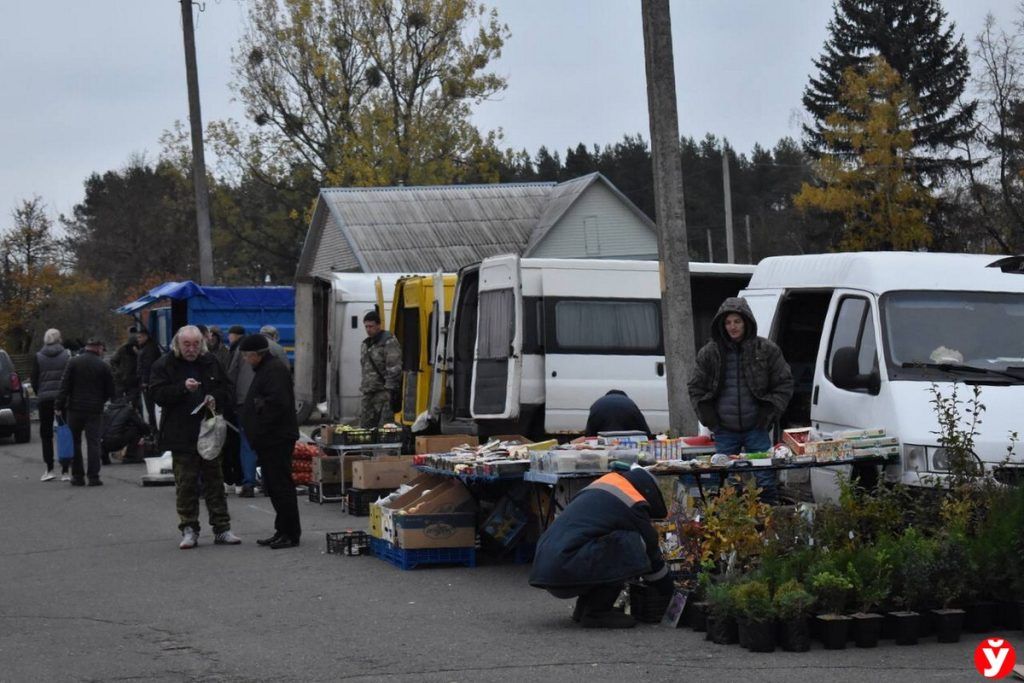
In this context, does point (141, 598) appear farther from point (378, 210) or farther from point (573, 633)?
point (378, 210)

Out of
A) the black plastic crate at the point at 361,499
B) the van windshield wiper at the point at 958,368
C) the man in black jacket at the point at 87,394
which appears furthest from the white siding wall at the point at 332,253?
the van windshield wiper at the point at 958,368

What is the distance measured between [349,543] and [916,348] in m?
4.79

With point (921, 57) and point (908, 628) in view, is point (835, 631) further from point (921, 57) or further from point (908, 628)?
point (921, 57)

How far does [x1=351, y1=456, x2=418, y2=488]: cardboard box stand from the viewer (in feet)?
49.2

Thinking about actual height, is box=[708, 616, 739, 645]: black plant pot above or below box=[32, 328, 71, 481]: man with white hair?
below

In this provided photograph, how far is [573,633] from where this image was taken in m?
8.88

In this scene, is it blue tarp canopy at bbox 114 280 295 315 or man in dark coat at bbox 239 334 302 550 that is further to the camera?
blue tarp canopy at bbox 114 280 295 315

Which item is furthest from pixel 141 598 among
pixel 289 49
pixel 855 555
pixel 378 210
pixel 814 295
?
pixel 289 49

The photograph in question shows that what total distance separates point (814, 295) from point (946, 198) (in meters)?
41.1

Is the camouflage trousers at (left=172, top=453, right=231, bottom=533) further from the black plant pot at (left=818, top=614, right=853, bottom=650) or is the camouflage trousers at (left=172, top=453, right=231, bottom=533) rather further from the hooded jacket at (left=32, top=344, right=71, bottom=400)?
the hooded jacket at (left=32, top=344, right=71, bottom=400)

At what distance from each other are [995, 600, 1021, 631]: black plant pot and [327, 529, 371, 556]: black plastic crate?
18.8 feet

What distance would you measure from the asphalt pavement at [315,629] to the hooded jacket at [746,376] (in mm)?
1884

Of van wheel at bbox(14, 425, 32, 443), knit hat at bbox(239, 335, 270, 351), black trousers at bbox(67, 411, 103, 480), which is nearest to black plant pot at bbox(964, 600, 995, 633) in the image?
knit hat at bbox(239, 335, 270, 351)

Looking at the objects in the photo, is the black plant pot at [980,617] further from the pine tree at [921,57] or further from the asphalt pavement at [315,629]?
the pine tree at [921,57]
